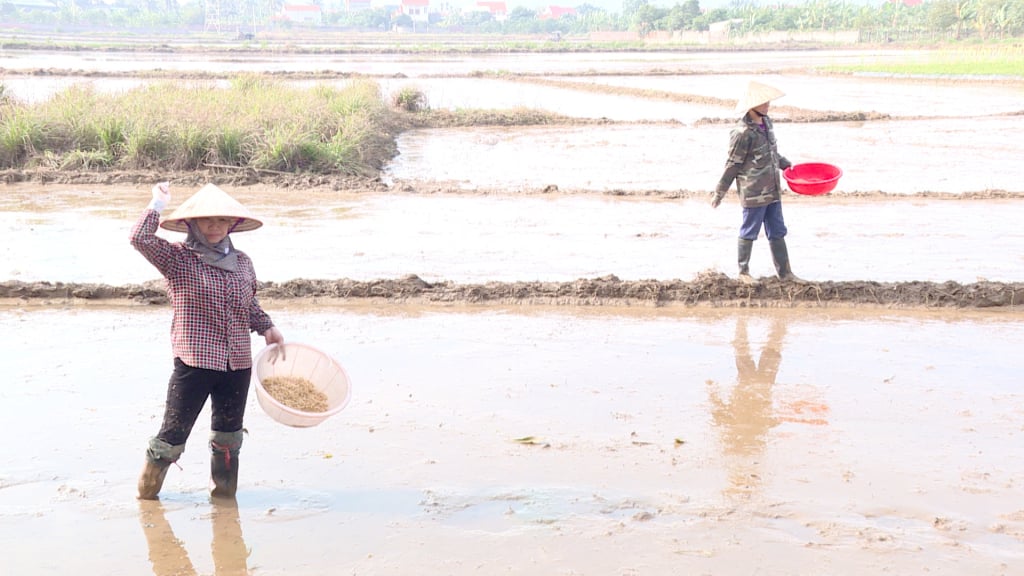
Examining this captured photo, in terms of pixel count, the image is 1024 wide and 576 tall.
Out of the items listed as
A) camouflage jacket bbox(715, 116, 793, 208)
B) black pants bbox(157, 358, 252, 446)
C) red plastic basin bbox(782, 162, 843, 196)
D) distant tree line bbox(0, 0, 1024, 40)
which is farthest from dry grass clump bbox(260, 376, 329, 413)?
distant tree line bbox(0, 0, 1024, 40)

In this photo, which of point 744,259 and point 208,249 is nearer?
point 208,249

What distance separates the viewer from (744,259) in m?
7.70

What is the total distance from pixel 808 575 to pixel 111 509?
9.14ft

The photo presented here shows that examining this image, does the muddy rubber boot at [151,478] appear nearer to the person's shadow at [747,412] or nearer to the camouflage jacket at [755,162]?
the person's shadow at [747,412]

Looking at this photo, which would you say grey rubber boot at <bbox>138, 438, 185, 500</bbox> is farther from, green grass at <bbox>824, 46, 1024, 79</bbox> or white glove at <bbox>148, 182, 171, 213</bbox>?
green grass at <bbox>824, 46, 1024, 79</bbox>

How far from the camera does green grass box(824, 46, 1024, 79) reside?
33344 mm

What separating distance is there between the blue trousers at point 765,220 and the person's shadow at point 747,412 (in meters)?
0.94

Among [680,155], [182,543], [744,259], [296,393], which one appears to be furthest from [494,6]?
[182,543]

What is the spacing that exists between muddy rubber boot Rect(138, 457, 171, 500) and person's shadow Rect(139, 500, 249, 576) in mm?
36

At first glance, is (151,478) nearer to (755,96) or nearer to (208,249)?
(208,249)

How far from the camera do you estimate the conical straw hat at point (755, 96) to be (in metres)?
7.11

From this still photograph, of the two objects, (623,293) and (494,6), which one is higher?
(494,6)

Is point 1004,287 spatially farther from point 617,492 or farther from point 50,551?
point 50,551

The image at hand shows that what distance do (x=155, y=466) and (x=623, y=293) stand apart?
4258 millimetres
